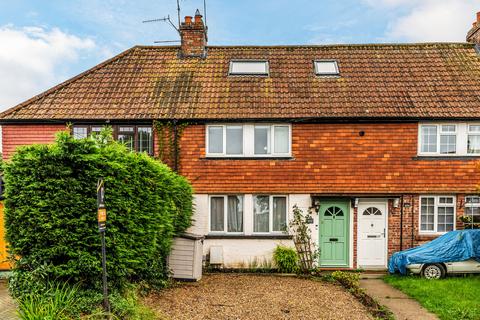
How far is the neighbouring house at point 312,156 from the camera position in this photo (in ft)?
43.1

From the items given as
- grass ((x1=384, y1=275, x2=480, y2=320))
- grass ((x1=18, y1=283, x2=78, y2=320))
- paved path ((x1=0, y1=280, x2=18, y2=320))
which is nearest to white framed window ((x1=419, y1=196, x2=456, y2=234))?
grass ((x1=384, y1=275, x2=480, y2=320))

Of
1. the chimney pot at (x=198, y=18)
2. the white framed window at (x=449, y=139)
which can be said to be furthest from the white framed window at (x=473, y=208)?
the chimney pot at (x=198, y=18)

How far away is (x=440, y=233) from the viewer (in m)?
13.2

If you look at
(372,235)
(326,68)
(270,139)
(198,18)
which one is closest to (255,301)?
(270,139)

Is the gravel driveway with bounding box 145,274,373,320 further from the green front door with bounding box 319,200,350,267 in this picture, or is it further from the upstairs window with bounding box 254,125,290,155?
the upstairs window with bounding box 254,125,290,155

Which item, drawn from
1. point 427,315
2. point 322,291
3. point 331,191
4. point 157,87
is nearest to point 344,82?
point 331,191

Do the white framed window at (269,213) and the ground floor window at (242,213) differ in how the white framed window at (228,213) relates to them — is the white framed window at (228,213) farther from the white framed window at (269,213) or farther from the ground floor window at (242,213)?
the white framed window at (269,213)

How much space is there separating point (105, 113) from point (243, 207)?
5588 mm

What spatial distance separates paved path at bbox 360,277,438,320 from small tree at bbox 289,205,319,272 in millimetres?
1756

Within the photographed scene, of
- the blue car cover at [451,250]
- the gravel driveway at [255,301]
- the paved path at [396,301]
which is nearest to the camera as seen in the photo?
the gravel driveway at [255,301]

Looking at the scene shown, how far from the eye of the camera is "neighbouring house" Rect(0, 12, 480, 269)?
43.1ft

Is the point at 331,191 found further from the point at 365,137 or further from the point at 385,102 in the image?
the point at 385,102

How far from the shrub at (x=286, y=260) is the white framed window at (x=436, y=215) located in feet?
14.5

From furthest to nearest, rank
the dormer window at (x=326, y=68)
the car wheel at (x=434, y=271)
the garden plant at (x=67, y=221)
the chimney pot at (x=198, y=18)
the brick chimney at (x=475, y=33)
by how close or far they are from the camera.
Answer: the brick chimney at (x=475, y=33)
the chimney pot at (x=198, y=18)
the dormer window at (x=326, y=68)
the car wheel at (x=434, y=271)
the garden plant at (x=67, y=221)
